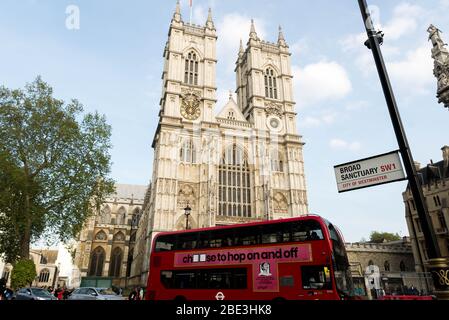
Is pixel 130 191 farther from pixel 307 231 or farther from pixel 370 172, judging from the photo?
pixel 370 172

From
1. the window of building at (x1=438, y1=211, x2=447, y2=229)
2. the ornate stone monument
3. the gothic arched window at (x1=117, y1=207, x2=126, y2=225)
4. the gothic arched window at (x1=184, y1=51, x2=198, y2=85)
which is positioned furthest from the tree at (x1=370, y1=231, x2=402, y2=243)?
the ornate stone monument

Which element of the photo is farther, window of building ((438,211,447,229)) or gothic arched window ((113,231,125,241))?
gothic arched window ((113,231,125,241))

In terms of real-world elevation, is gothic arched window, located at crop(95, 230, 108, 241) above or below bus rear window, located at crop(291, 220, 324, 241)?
above

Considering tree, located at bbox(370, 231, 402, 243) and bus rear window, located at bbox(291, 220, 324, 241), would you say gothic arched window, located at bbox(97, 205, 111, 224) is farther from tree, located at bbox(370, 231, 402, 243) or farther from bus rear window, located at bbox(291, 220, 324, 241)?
bus rear window, located at bbox(291, 220, 324, 241)

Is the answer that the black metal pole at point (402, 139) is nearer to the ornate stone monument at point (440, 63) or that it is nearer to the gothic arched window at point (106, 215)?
the ornate stone monument at point (440, 63)

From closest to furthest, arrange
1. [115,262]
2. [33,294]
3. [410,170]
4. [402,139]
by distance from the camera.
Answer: [410,170] < [402,139] < [33,294] < [115,262]

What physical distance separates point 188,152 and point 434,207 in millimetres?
26733

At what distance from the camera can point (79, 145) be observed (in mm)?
22656

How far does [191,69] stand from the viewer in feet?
136

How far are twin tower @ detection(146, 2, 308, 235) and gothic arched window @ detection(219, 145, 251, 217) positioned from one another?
0.12 meters

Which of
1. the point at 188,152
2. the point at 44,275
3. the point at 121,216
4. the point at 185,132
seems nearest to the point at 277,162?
the point at 188,152

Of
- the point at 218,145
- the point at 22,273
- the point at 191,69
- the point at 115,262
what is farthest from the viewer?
the point at 115,262

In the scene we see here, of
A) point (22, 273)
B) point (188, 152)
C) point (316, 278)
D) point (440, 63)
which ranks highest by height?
point (188, 152)

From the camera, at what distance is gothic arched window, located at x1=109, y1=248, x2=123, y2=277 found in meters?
51.1
